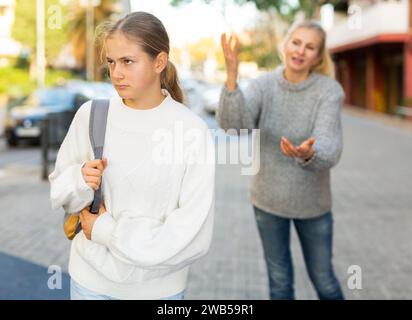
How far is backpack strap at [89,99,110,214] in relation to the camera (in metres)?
1.96

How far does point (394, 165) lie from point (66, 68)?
50891mm

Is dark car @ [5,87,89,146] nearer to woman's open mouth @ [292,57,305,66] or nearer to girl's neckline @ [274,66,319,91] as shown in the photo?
girl's neckline @ [274,66,319,91]

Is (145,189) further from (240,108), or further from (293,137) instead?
(293,137)

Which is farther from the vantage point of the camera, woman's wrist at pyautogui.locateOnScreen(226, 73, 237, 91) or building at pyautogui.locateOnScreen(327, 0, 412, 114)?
building at pyautogui.locateOnScreen(327, 0, 412, 114)

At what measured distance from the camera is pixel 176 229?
1898 millimetres

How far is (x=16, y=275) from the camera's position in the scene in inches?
212

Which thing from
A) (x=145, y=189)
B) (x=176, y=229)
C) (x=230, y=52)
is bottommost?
(x=176, y=229)

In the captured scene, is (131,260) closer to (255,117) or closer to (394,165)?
(255,117)

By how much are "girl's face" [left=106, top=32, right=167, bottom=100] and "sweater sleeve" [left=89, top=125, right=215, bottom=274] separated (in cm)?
24

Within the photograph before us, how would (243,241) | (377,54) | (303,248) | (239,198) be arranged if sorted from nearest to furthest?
(303,248) < (243,241) < (239,198) < (377,54)

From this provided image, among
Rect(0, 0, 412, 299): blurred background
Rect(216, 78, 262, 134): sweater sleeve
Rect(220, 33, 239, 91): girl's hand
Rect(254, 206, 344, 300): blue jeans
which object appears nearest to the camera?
Rect(220, 33, 239, 91): girl's hand

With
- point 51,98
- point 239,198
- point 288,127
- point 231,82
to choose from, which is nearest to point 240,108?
point 231,82

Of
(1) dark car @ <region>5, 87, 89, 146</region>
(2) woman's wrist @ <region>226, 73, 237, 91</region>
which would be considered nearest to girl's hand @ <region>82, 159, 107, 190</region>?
(2) woman's wrist @ <region>226, 73, 237, 91</region>

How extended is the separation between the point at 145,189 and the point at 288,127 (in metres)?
1.47
